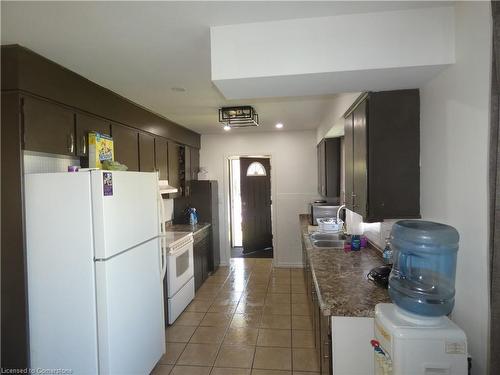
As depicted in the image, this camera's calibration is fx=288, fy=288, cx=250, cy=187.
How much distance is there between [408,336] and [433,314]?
171mm

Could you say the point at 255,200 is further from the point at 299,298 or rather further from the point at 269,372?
the point at 269,372


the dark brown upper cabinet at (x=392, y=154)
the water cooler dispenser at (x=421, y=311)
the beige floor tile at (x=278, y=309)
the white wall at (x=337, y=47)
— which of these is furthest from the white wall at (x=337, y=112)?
the beige floor tile at (x=278, y=309)

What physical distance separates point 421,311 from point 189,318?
8.90 feet

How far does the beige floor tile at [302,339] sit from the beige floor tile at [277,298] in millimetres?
749

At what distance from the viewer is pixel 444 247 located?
1420 millimetres

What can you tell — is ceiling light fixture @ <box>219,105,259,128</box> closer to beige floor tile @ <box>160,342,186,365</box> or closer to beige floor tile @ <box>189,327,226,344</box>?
beige floor tile @ <box>189,327,226,344</box>

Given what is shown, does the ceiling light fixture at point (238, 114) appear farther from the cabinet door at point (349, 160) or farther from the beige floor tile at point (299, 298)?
the beige floor tile at point (299, 298)

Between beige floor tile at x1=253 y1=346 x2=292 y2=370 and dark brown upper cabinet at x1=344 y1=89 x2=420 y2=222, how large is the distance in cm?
152

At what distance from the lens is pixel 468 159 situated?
1.40m

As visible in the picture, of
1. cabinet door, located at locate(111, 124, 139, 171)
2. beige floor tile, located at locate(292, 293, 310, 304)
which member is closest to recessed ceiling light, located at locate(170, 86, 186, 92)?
cabinet door, located at locate(111, 124, 139, 171)

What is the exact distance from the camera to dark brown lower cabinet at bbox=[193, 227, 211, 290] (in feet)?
13.6

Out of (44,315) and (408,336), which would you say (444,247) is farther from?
(44,315)

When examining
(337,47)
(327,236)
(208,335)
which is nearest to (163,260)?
(208,335)

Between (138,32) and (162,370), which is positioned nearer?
(138,32)
